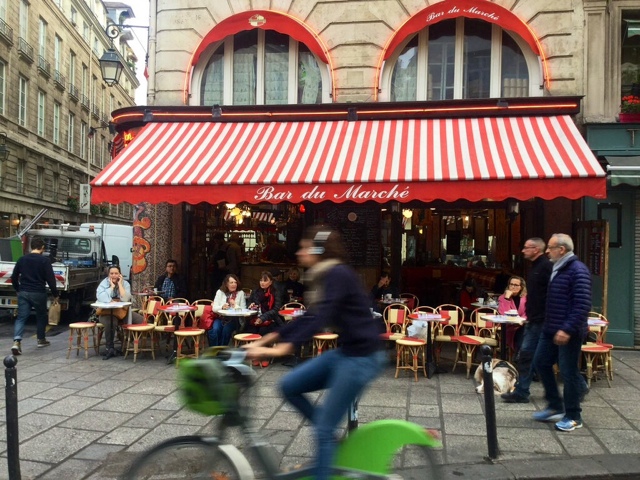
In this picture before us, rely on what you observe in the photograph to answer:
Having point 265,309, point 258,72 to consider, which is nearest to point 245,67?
point 258,72

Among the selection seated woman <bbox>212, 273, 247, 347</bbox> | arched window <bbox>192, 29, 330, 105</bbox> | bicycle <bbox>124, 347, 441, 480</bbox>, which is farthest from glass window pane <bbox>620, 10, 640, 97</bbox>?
bicycle <bbox>124, 347, 441, 480</bbox>

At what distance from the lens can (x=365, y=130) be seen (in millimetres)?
9273

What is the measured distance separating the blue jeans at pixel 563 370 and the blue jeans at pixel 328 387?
2.67m

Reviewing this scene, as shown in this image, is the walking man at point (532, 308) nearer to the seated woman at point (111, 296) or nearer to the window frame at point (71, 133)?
the seated woman at point (111, 296)

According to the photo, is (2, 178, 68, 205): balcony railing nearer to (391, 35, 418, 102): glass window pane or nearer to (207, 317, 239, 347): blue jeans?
(207, 317, 239, 347): blue jeans

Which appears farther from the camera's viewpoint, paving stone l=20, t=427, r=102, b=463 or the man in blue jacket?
the man in blue jacket

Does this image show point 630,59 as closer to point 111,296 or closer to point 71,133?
point 111,296

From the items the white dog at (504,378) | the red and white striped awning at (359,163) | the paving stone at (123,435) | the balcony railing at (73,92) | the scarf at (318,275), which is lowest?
the paving stone at (123,435)

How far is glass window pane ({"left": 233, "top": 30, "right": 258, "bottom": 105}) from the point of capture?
1070 cm

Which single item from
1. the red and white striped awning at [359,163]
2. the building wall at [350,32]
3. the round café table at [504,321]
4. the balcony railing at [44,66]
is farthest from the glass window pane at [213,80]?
the balcony railing at [44,66]

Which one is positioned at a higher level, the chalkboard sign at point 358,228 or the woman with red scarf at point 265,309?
the chalkboard sign at point 358,228

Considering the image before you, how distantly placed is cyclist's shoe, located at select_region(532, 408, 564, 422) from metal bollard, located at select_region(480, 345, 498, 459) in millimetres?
1159

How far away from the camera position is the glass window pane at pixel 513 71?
997 centimetres

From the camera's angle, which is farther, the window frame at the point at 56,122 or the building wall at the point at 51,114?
the window frame at the point at 56,122
